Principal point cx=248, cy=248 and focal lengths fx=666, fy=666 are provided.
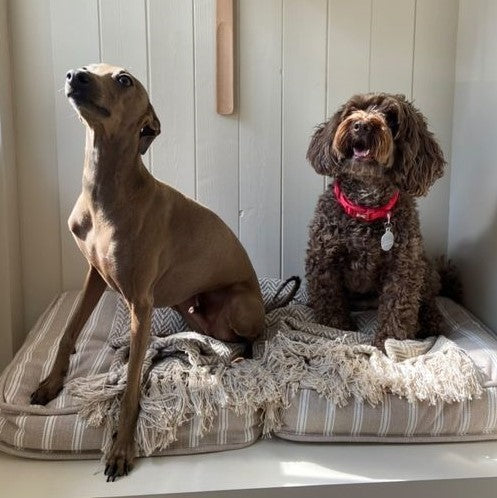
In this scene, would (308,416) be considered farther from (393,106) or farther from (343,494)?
(393,106)

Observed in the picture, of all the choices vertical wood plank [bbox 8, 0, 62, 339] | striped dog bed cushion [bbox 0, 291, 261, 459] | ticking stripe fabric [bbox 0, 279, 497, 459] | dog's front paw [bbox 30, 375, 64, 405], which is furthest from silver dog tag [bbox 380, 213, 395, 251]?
vertical wood plank [bbox 8, 0, 62, 339]

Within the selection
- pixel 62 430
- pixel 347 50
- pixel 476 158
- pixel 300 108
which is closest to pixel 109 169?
pixel 62 430

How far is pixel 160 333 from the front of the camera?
1809mm

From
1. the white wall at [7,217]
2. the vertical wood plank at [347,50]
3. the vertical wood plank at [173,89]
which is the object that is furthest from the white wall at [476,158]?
the white wall at [7,217]

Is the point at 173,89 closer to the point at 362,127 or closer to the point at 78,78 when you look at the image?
the point at 362,127

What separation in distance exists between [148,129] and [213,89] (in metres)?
0.62

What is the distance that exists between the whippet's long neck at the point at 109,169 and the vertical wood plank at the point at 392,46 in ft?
3.16

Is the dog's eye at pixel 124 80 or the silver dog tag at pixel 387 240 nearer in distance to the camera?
the dog's eye at pixel 124 80

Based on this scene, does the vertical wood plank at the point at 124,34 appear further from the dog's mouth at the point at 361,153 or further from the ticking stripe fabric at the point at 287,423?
the ticking stripe fabric at the point at 287,423

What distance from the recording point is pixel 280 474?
1.30m

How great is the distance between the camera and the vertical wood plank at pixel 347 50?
6.56ft

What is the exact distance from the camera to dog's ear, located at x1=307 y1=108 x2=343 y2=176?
1700 millimetres

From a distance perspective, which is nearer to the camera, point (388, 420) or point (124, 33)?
point (388, 420)

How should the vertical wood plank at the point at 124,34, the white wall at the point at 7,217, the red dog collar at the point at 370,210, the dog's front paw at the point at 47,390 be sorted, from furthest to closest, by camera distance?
the vertical wood plank at the point at 124,34 → the white wall at the point at 7,217 → the red dog collar at the point at 370,210 → the dog's front paw at the point at 47,390
